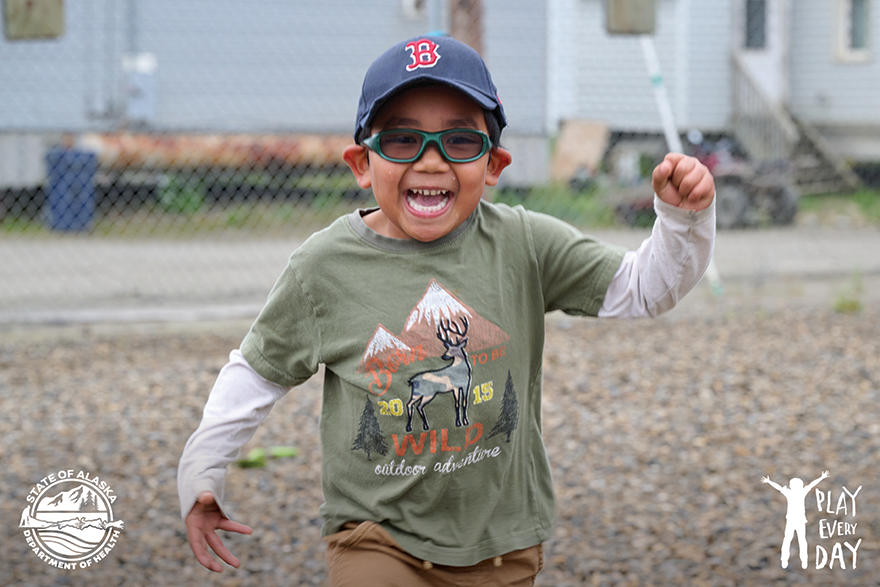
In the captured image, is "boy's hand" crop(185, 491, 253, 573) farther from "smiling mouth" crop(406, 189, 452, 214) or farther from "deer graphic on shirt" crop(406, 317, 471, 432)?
"smiling mouth" crop(406, 189, 452, 214)

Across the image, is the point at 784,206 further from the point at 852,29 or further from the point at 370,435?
the point at 370,435

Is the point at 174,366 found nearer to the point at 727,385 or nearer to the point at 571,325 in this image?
the point at 571,325

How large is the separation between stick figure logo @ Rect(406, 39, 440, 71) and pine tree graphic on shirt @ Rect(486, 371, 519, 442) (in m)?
0.58

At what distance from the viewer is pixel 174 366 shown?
17.6 ft

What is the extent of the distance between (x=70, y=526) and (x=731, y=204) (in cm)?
992

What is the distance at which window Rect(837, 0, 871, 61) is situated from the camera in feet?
48.6

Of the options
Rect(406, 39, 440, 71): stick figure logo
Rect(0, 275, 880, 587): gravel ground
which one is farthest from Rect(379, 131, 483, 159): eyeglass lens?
Rect(0, 275, 880, 587): gravel ground

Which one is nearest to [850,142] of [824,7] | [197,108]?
[824,7]

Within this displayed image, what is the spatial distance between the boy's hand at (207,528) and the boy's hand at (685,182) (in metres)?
0.96

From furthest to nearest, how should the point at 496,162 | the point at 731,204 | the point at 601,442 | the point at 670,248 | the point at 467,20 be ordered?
the point at 731,204
the point at 467,20
the point at 601,442
the point at 496,162
the point at 670,248

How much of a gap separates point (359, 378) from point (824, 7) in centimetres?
1545

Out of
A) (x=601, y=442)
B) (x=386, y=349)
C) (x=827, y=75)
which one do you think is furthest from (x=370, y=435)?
(x=827, y=75)

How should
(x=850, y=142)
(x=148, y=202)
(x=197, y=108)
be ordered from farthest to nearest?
(x=850, y=142), (x=148, y=202), (x=197, y=108)

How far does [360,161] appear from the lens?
1.89 meters
